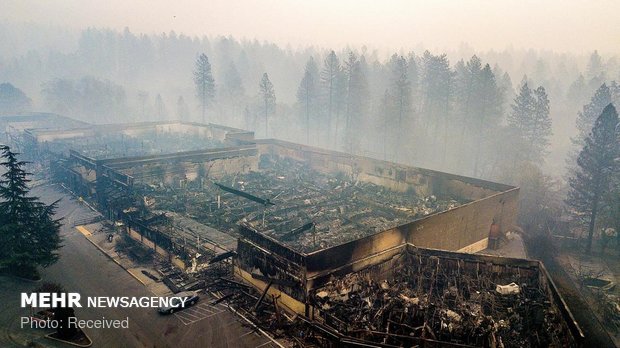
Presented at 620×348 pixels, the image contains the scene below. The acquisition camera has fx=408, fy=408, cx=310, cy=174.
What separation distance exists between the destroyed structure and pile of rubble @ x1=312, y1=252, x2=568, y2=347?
55 millimetres

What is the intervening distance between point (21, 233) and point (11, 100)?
8178 cm

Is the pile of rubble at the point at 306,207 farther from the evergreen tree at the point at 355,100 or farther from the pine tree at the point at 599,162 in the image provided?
the evergreen tree at the point at 355,100

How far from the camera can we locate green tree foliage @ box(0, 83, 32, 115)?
3327 inches

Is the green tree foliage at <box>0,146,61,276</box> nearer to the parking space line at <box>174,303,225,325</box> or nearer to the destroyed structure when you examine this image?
the destroyed structure

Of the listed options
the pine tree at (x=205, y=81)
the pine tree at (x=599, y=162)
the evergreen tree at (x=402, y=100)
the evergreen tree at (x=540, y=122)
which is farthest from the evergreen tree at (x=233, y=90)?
the pine tree at (x=599, y=162)

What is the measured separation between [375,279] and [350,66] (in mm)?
47337

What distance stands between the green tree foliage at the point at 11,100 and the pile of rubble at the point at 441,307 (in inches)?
3598

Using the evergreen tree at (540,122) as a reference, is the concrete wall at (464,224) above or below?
below

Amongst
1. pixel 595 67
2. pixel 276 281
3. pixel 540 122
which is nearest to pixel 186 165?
pixel 276 281

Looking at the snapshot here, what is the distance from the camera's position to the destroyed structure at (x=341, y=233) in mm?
17062

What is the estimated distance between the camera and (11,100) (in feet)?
280

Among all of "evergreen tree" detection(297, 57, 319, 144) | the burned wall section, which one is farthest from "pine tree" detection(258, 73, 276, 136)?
the burned wall section

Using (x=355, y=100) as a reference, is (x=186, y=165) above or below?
below

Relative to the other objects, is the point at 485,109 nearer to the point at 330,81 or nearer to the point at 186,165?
the point at 330,81
